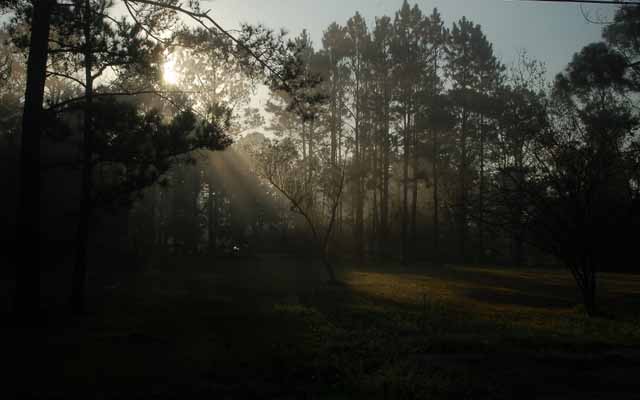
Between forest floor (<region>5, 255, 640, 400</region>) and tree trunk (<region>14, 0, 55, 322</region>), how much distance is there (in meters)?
0.99

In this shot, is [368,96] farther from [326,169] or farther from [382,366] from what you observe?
[382,366]

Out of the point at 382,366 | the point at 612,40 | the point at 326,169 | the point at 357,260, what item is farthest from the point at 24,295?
the point at 357,260

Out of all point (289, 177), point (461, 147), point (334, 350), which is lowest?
point (334, 350)

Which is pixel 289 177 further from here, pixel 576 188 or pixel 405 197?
pixel 405 197

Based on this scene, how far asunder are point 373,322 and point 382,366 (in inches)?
186

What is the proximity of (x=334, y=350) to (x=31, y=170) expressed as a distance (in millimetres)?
6544

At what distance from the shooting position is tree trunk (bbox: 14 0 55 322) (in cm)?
1012

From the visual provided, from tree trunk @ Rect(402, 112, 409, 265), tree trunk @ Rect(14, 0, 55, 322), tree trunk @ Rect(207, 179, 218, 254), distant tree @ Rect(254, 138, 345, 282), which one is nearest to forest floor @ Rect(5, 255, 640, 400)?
tree trunk @ Rect(14, 0, 55, 322)

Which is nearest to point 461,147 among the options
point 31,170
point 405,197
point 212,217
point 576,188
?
point 405,197

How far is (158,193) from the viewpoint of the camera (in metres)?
49.9

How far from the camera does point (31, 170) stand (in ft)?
33.3

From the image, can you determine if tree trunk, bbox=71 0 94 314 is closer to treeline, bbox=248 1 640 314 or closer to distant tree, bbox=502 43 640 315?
treeline, bbox=248 1 640 314

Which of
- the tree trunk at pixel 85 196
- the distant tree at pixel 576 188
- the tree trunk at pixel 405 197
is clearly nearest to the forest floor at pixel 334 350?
the tree trunk at pixel 85 196

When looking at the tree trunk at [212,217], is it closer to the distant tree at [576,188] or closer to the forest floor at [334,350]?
the forest floor at [334,350]
